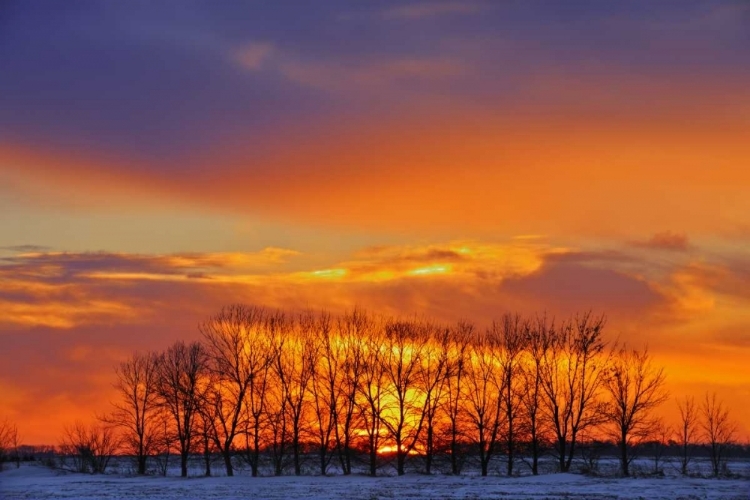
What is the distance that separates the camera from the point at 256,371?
85250mm

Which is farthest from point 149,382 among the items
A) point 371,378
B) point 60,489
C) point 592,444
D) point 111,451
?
point 592,444

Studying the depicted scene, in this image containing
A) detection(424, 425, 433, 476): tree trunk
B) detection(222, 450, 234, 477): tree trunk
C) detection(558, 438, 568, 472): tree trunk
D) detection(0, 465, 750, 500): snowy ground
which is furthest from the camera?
detection(424, 425, 433, 476): tree trunk

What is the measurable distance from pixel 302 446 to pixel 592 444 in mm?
27364

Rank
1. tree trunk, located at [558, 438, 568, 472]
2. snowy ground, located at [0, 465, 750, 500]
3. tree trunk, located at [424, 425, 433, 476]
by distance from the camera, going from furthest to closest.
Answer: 1. tree trunk, located at [424, 425, 433, 476]
2. tree trunk, located at [558, 438, 568, 472]
3. snowy ground, located at [0, 465, 750, 500]

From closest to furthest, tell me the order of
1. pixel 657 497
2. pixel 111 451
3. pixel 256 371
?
pixel 657 497, pixel 256 371, pixel 111 451

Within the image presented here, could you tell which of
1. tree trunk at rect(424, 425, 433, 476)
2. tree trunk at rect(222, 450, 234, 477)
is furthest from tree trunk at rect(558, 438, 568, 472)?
tree trunk at rect(222, 450, 234, 477)

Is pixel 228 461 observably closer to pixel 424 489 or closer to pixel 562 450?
pixel 562 450

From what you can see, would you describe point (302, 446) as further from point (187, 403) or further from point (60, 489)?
point (60, 489)

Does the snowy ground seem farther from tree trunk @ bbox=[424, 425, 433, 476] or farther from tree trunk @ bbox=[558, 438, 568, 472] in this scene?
tree trunk @ bbox=[558, 438, 568, 472]

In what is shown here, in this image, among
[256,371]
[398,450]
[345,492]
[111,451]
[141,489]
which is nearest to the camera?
[345,492]

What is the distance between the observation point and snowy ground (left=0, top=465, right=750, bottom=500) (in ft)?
149

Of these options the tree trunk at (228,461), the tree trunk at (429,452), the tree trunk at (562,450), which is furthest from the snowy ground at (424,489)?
the tree trunk at (562,450)

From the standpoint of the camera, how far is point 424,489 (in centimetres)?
5166

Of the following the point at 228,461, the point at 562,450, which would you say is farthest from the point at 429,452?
the point at 228,461
